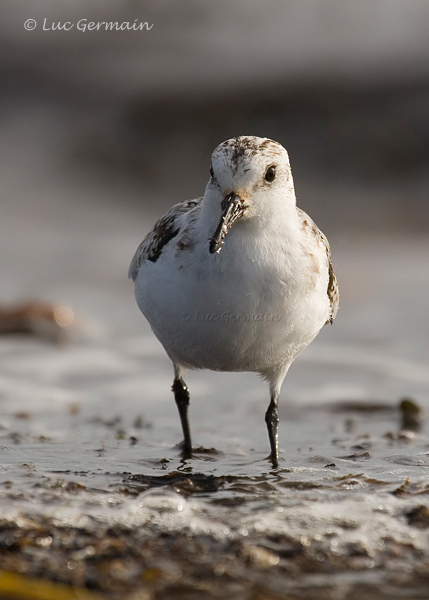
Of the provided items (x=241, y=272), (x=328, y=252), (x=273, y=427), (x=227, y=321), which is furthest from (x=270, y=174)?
(x=273, y=427)

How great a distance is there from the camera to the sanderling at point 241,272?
4.67 meters

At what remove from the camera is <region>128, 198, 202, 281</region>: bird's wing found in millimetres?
5348

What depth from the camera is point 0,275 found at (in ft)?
36.2

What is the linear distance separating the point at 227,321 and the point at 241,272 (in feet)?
0.97

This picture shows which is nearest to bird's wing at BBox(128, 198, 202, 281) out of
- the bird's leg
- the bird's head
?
the bird's head

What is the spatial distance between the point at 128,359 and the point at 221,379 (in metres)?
0.95

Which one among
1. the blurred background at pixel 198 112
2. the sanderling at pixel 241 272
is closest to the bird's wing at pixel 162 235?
the sanderling at pixel 241 272

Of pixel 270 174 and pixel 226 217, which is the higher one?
pixel 270 174

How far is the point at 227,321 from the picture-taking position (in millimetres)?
4816

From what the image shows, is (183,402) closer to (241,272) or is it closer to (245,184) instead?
(241,272)

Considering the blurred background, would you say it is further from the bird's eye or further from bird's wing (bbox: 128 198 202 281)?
the bird's eye

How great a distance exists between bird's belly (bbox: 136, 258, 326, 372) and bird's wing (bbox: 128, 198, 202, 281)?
175 millimetres

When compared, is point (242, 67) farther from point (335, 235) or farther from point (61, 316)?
point (61, 316)

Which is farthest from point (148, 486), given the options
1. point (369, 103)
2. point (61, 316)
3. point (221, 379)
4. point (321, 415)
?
point (369, 103)
